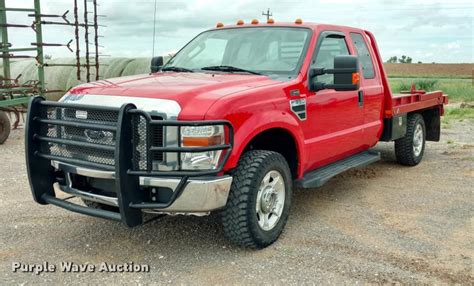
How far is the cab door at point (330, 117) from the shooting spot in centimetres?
488

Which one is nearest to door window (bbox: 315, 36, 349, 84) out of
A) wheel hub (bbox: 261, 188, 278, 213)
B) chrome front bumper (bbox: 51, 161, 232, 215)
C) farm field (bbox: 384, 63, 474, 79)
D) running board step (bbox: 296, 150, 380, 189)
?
running board step (bbox: 296, 150, 380, 189)

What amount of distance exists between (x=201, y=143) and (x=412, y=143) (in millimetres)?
4706

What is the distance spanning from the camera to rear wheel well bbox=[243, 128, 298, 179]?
14.9 ft

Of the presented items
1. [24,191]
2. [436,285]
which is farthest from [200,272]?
[24,191]

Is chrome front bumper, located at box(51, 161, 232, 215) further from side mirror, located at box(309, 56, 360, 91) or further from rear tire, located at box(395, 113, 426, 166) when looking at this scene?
rear tire, located at box(395, 113, 426, 166)

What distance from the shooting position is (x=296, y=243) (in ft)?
14.5

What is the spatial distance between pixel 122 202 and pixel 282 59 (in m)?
2.22

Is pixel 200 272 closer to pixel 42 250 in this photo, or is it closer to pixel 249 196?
pixel 249 196

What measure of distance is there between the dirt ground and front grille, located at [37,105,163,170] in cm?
83

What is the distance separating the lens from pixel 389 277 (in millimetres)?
3750

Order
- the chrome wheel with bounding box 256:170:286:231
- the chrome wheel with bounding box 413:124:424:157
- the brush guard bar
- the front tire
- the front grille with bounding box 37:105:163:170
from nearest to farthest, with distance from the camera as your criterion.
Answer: the brush guard bar → the front grille with bounding box 37:105:163:170 → the front tire → the chrome wheel with bounding box 256:170:286:231 → the chrome wheel with bounding box 413:124:424:157

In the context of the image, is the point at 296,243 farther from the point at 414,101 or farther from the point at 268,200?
the point at 414,101

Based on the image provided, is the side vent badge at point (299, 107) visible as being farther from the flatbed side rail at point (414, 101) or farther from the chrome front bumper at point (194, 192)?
the flatbed side rail at point (414, 101)

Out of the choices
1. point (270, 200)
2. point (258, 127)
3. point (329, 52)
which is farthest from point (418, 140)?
point (258, 127)
